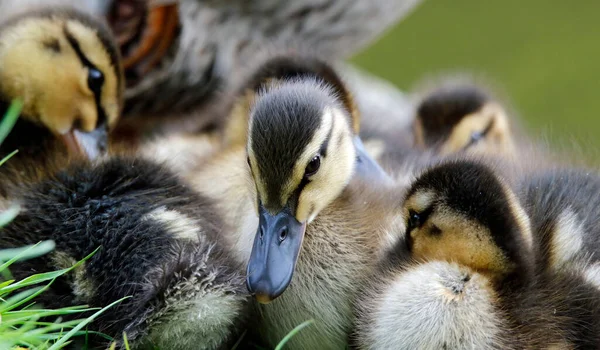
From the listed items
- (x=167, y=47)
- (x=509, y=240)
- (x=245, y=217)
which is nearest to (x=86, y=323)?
(x=245, y=217)

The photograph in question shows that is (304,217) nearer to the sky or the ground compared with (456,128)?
nearer to the sky

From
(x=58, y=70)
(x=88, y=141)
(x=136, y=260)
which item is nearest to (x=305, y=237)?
(x=136, y=260)

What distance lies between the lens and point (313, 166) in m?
1.90

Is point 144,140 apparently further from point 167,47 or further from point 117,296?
point 117,296

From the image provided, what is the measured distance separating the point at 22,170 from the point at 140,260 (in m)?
0.44

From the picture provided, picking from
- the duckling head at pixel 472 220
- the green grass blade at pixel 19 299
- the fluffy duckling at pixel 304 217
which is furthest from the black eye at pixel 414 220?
the green grass blade at pixel 19 299

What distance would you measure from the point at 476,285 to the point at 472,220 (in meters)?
0.11

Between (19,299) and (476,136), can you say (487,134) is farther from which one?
(19,299)

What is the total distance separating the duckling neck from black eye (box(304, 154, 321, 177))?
0.24 meters

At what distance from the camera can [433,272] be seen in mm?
1750

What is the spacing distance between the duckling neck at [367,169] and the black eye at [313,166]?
241 mm

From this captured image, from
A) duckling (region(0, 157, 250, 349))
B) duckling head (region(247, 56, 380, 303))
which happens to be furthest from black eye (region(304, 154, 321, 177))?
duckling (region(0, 157, 250, 349))

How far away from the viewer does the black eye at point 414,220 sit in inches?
70.4

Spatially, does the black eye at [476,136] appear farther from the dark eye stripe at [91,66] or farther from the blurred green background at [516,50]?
the blurred green background at [516,50]
